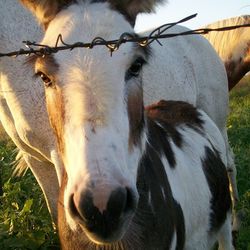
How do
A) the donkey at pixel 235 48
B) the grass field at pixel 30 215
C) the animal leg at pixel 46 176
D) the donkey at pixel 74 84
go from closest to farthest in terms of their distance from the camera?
the donkey at pixel 74 84 < the grass field at pixel 30 215 < the animal leg at pixel 46 176 < the donkey at pixel 235 48

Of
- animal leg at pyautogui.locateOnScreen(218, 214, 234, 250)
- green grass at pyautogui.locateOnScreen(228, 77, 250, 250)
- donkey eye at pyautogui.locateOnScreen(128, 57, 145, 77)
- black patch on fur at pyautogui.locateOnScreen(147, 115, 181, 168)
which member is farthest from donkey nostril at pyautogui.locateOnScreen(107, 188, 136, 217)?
green grass at pyautogui.locateOnScreen(228, 77, 250, 250)

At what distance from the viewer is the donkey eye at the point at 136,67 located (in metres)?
2.49

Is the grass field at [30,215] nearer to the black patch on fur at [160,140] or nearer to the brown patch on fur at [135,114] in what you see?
the black patch on fur at [160,140]

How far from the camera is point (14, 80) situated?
3781mm

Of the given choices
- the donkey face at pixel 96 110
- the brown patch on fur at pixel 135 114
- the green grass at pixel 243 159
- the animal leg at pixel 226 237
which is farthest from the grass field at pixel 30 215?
the brown patch on fur at pixel 135 114

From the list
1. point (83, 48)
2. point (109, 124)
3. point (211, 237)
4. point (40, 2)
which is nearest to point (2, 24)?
point (40, 2)

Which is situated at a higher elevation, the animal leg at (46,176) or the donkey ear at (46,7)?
the donkey ear at (46,7)

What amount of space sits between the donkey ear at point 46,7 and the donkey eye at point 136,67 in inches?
20.3

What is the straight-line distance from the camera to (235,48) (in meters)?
Answer: 7.43

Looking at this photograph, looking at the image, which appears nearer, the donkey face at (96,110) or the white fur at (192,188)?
the donkey face at (96,110)

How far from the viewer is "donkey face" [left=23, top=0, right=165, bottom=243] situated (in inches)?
79.3

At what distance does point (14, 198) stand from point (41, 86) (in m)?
1.79

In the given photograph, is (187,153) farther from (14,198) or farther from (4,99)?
(14,198)

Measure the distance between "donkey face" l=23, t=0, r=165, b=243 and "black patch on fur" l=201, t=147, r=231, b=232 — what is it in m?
1.29
